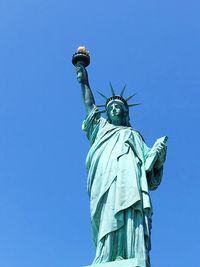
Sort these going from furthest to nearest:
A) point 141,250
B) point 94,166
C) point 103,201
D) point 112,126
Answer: point 112,126 → point 94,166 → point 103,201 → point 141,250

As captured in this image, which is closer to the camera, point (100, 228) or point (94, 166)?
point (100, 228)

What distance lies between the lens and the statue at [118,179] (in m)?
10.2

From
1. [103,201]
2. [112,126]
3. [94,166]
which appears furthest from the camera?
[112,126]

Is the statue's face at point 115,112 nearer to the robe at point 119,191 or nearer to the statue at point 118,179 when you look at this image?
the statue at point 118,179

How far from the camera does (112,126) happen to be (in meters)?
12.6

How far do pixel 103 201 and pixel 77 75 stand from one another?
3.51 meters

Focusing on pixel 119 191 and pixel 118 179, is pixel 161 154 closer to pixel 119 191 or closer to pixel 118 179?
pixel 118 179

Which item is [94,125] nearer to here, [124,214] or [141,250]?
[124,214]

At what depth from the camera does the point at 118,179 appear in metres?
11.0

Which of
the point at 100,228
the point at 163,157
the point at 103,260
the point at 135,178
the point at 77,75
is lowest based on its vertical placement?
the point at 103,260

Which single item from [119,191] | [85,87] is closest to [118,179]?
[119,191]

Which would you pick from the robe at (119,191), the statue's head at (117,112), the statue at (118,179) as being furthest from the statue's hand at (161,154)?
the statue's head at (117,112)

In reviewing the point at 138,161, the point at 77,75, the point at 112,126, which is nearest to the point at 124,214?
the point at 138,161

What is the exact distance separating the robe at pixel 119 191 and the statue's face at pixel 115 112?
329mm
